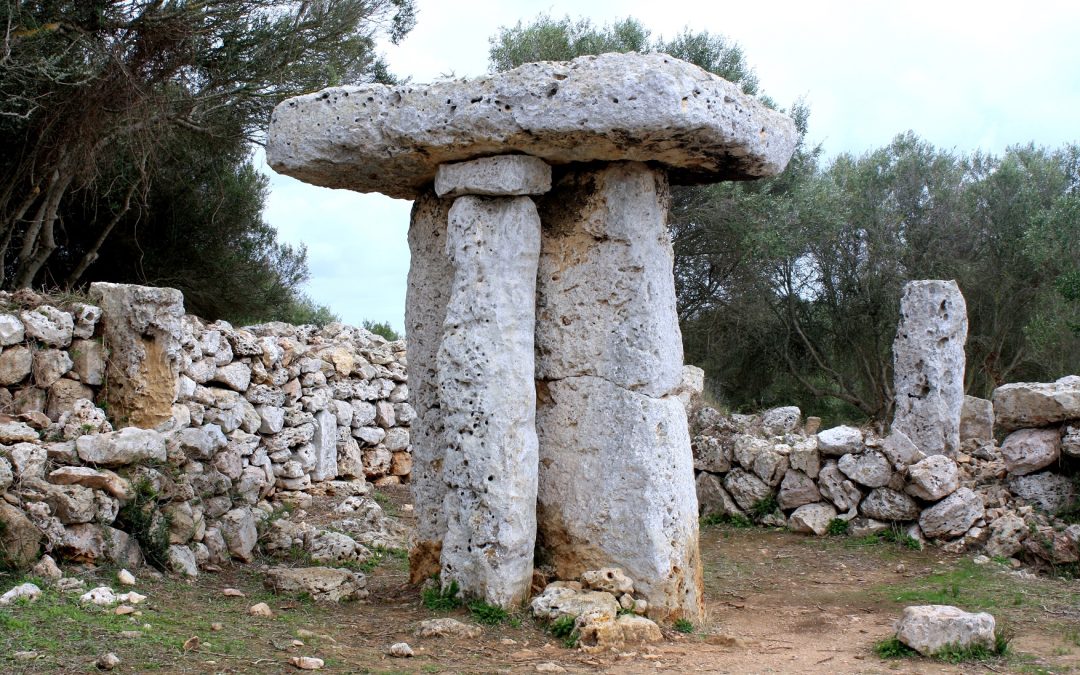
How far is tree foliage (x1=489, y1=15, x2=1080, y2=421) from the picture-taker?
20.4m

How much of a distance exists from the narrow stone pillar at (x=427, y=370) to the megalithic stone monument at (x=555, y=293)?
0.18 metres

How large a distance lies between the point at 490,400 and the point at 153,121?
887cm

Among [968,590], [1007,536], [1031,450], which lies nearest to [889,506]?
[1007,536]

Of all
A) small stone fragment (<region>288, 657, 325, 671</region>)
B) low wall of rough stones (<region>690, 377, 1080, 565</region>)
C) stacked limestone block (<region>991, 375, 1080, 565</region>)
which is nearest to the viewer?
small stone fragment (<region>288, 657, 325, 671</region>)

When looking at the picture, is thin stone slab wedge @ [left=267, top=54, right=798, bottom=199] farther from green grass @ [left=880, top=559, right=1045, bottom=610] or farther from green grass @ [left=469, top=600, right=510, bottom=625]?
green grass @ [left=880, top=559, right=1045, bottom=610]

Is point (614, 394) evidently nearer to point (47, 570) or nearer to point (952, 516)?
point (47, 570)

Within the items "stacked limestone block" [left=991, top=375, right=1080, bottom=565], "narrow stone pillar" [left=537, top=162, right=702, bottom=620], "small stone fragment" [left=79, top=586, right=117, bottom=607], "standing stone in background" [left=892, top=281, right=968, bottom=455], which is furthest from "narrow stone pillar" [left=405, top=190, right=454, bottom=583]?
"standing stone in background" [left=892, top=281, right=968, bottom=455]

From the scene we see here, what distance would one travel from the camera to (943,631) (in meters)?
5.77

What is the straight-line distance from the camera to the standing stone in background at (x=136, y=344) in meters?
8.54

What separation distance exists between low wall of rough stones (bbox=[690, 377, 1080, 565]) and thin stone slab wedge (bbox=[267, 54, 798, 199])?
14.6 feet

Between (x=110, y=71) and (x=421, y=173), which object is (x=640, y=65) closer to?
(x=421, y=173)

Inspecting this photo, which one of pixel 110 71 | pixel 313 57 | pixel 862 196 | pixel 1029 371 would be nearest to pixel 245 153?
pixel 313 57

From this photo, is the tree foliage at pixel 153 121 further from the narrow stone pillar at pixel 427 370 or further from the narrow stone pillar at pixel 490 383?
the narrow stone pillar at pixel 490 383

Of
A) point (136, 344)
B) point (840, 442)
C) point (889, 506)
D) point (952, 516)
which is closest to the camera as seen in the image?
point (136, 344)
